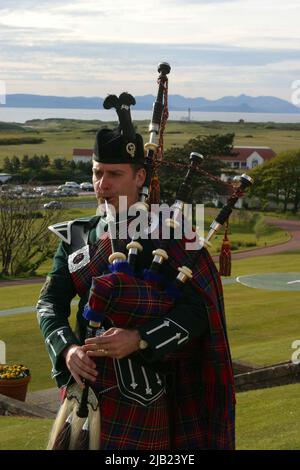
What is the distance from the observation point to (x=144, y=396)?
12.1ft

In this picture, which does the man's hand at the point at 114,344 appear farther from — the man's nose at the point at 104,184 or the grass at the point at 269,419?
the grass at the point at 269,419

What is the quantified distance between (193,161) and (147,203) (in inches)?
14.1

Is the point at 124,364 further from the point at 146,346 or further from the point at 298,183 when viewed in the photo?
the point at 298,183

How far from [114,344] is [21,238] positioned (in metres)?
43.6

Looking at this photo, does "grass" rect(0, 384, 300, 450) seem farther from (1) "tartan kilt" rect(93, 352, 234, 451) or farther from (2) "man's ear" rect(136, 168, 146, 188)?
(2) "man's ear" rect(136, 168, 146, 188)

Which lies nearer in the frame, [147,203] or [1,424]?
[147,203]

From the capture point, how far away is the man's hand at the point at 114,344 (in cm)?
344

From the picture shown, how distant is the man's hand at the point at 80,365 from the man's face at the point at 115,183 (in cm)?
78

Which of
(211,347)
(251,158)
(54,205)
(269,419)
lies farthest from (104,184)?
(251,158)

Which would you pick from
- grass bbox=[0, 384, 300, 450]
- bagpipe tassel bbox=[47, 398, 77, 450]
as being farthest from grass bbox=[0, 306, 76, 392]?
bagpipe tassel bbox=[47, 398, 77, 450]

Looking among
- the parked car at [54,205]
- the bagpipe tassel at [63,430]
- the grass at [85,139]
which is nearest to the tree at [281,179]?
the parked car at [54,205]

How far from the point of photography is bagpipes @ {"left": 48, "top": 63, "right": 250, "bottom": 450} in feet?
11.6

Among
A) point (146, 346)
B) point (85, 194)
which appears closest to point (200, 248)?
point (146, 346)

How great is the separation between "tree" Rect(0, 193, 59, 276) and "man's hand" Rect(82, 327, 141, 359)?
3914 centimetres
